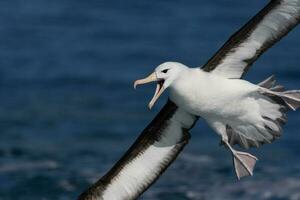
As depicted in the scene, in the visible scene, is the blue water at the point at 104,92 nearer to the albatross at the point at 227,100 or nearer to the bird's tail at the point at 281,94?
the albatross at the point at 227,100

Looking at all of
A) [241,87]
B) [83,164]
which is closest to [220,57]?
[241,87]

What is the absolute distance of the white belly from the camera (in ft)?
38.3

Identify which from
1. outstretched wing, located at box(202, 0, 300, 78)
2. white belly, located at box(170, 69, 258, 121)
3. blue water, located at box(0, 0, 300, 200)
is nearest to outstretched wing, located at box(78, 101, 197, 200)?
white belly, located at box(170, 69, 258, 121)

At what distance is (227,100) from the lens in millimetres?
11805

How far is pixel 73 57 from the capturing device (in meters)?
30.0

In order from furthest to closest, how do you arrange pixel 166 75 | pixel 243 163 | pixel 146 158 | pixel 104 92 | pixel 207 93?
pixel 104 92 → pixel 146 158 → pixel 243 163 → pixel 207 93 → pixel 166 75

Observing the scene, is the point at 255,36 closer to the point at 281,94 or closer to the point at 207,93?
the point at 281,94

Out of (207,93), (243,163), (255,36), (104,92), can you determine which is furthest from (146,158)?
(104,92)

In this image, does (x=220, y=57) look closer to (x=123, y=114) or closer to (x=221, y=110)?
(x=221, y=110)

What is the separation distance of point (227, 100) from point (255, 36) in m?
0.80

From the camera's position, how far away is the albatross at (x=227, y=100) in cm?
1173

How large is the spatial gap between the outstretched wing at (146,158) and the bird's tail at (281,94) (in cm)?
104

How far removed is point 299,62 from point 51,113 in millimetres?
7127

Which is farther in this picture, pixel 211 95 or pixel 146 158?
pixel 146 158
